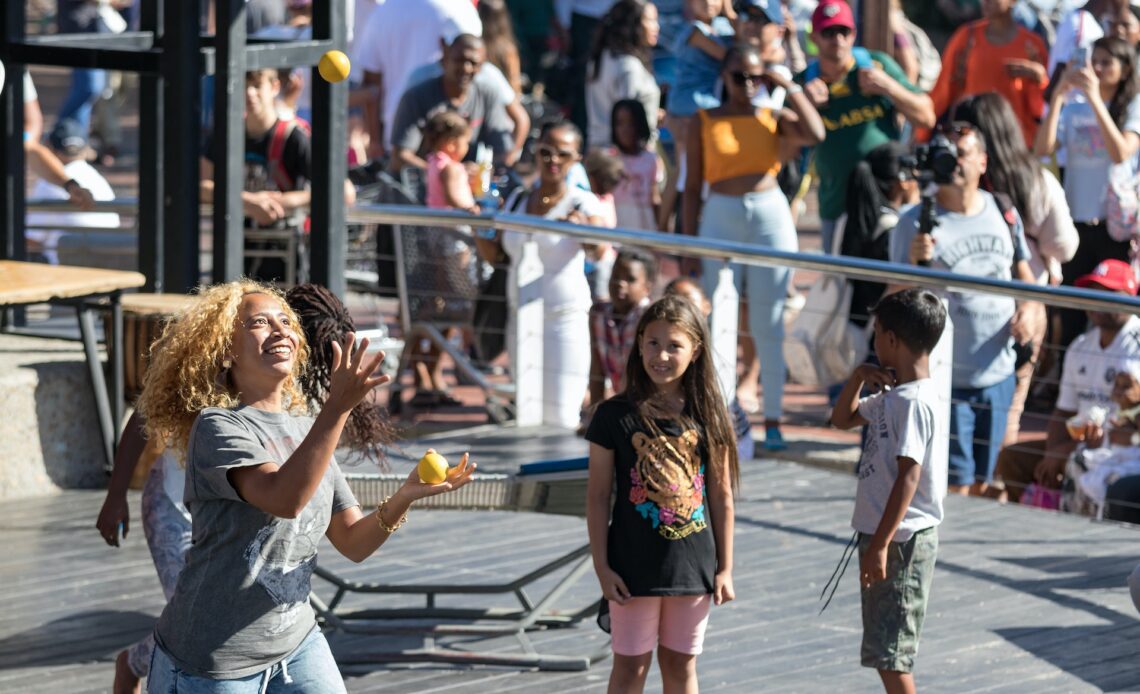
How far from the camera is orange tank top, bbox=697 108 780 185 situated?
9523 millimetres

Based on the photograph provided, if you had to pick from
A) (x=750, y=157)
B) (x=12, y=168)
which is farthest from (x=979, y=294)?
(x=12, y=168)

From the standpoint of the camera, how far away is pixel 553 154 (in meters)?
9.59

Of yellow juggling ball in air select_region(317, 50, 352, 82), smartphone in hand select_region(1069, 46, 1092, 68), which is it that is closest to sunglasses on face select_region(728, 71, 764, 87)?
smartphone in hand select_region(1069, 46, 1092, 68)

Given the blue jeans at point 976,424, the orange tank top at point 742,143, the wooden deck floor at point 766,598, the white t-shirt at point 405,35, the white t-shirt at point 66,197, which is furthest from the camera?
the white t-shirt at point 405,35

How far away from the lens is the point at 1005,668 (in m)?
5.93

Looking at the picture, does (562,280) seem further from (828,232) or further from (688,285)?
(828,232)

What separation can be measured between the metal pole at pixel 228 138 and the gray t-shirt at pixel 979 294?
3.03m

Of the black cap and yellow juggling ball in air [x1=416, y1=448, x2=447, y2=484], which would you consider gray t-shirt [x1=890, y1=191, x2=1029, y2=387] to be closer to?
yellow juggling ball in air [x1=416, y1=448, x2=447, y2=484]

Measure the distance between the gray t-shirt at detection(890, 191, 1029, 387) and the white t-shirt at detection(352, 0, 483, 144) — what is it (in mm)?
4373

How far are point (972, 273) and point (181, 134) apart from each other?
11.6ft

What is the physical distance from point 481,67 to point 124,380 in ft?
13.7

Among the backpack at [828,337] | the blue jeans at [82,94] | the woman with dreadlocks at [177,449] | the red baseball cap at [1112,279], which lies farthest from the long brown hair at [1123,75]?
the blue jeans at [82,94]

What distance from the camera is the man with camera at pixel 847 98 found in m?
10.1

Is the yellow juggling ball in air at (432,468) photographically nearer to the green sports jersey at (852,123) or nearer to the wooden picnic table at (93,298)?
the wooden picnic table at (93,298)
